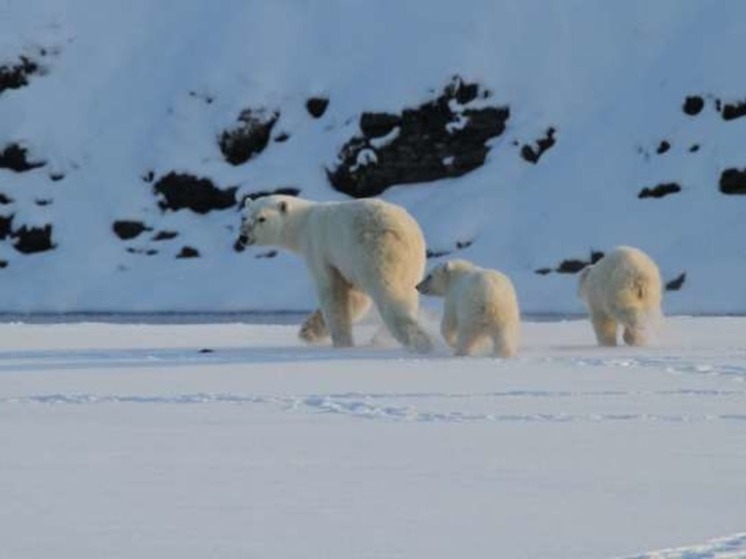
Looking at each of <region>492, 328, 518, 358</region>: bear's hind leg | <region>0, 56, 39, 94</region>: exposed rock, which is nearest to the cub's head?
<region>492, 328, 518, 358</region>: bear's hind leg

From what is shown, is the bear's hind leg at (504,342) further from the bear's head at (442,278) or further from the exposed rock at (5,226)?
the exposed rock at (5,226)

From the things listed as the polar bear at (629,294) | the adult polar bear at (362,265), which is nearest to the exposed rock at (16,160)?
the adult polar bear at (362,265)

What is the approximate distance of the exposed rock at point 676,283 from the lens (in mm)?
33125

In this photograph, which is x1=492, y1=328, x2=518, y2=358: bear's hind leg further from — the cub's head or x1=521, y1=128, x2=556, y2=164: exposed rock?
x1=521, y1=128, x2=556, y2=164: exposed rock

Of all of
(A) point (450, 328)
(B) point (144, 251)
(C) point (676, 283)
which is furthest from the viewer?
(B) point (144, 251)

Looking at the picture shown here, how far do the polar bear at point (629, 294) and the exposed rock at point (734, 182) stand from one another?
22.9 m

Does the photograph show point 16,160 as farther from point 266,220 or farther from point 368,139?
point 266,220

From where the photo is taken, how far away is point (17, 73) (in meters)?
45.9

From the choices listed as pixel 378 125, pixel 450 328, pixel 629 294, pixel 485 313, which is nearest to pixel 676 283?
pixel 378 125

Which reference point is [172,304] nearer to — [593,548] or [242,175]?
[242,175]

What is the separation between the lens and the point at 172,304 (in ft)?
121

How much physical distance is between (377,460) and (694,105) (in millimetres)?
33098

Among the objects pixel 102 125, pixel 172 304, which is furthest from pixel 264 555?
pixel 102 125

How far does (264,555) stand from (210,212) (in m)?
36.9
